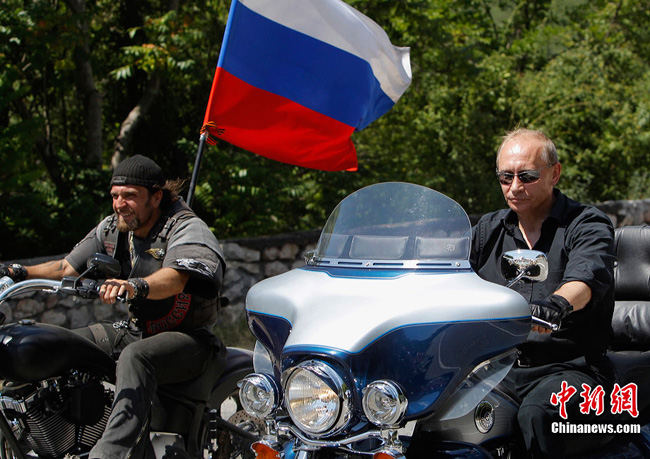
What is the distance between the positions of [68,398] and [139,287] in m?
0.68

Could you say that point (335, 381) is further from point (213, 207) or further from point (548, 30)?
point (548, 30)

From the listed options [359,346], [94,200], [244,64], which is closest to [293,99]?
[244,64]

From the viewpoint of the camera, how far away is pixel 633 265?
150 inches

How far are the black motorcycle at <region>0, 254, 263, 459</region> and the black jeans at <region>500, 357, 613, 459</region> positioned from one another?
1.40 meters

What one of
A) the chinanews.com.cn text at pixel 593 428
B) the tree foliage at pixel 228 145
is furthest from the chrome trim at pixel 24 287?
the tree foliage at pixel 228 145

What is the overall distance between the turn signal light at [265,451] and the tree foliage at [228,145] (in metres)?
5.94

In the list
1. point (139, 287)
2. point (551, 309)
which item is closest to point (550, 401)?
point (551, 309)

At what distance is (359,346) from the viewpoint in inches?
82.0

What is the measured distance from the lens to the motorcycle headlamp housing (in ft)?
6.79

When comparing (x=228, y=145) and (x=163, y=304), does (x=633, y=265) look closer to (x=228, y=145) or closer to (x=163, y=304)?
(x=163, y=304)

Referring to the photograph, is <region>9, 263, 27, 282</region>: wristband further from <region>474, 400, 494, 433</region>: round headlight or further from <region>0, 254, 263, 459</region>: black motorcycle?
<region>474, 400, 494, 433</region>: round headlight

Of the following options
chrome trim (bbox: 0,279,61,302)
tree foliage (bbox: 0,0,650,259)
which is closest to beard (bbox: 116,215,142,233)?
chrome trim (bbox: 0,279,61,302)

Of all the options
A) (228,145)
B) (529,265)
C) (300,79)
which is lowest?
(529,265)

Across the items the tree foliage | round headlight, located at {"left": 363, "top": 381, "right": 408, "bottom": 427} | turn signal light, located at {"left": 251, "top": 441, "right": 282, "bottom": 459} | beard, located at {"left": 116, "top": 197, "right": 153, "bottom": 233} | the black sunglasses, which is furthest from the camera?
the tree foliage
